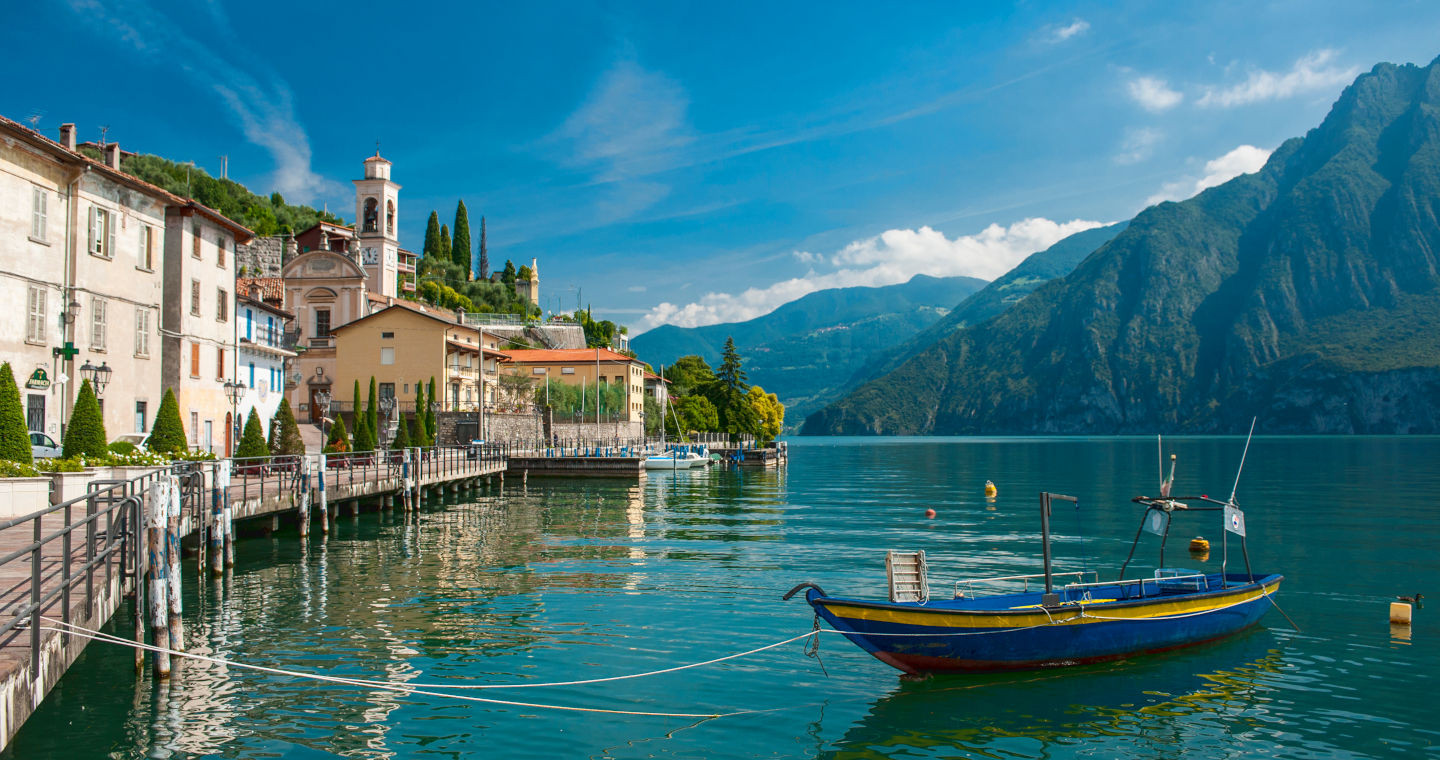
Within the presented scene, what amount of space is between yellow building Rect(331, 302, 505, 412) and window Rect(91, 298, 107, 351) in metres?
39.4

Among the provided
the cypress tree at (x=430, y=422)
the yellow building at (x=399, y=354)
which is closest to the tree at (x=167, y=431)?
the cypress tree at (x=430, y=422)

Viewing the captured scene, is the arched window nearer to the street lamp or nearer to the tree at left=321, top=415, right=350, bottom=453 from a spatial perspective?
the tree at left=321, top=415, right=350, bottom=453

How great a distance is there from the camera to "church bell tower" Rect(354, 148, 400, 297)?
92188mm

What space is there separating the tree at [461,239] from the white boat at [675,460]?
240ft

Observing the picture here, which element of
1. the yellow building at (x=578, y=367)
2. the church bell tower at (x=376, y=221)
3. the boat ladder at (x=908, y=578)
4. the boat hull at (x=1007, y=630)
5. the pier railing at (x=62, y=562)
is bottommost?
the boat hull at (x=1007, y=630)

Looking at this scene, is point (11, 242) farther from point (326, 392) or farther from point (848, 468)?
point (848, 468)

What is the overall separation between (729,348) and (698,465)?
3103cm

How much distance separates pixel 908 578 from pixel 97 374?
28.5 metres

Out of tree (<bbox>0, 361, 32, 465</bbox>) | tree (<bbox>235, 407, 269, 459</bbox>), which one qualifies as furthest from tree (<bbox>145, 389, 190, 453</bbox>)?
tree (<bbox>0, 361, 32, 465</bbox>)

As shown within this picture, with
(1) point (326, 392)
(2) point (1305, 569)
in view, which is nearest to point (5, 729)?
(2) point (1305, 569)

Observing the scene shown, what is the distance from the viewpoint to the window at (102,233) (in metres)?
31.8

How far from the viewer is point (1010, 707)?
13.1 metres

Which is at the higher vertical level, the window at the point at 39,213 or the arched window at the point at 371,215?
the arched window at the point at 371,215

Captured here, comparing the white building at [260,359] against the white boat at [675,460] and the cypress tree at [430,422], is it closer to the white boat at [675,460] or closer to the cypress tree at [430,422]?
the cypress tree at [430,422]
